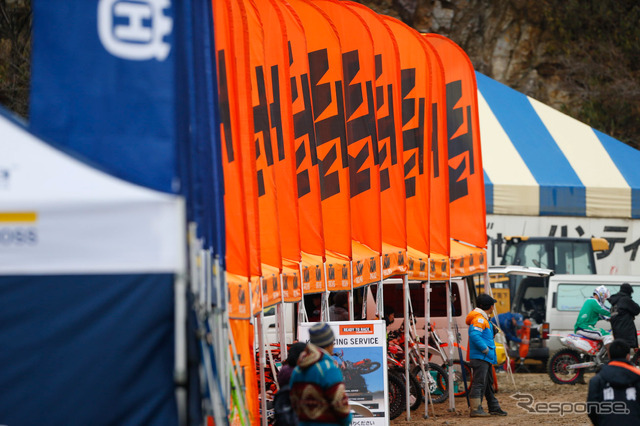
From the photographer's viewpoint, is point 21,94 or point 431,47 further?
point 21,94

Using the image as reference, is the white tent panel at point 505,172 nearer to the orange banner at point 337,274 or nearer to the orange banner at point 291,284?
the orange banner at point 337,274

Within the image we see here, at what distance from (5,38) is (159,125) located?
22.3 m

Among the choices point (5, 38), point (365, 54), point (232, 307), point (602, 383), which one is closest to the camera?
point (602, 383)

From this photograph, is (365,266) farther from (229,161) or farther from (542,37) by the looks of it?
(542,37)

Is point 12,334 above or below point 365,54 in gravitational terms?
below

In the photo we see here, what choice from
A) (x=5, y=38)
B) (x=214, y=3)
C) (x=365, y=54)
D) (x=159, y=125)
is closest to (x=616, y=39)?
(x=5, y=38)

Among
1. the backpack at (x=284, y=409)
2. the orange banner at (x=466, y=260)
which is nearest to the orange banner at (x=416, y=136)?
the orange banner at (x=466, y=260)

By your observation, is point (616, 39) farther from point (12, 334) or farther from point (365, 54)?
point (12, 334)

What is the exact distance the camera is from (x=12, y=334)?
16.5ft

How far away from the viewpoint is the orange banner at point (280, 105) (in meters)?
10.3

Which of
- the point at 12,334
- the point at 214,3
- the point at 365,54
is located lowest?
the point at 12,334

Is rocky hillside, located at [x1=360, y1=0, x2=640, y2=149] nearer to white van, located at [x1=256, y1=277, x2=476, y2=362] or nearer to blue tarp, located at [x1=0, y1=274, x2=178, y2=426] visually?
white van, located at [x1=256, y1=277, x2=476, y2=362]

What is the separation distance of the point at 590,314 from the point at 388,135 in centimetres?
637

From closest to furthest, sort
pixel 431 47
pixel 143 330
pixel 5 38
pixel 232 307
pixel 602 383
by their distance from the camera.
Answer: pixel 143 330 < pixel 602 383 < pixel 232 307 < pixel 431 47 < pixel 5 38
